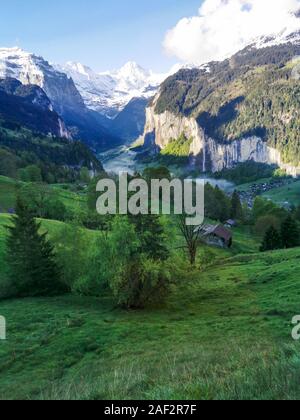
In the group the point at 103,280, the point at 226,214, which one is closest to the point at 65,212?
the point at 103,280

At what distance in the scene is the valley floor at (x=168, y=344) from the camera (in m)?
11.9

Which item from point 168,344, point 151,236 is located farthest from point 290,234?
point 168,344

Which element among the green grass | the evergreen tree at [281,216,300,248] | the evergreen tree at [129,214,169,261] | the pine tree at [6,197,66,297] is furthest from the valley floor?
the green grass

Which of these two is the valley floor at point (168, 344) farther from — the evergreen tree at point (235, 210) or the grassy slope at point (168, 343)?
the evergreen tree at point (235, 210)

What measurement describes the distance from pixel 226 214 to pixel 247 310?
107453 mm

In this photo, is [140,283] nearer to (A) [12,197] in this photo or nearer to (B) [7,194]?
(A) [12,197]

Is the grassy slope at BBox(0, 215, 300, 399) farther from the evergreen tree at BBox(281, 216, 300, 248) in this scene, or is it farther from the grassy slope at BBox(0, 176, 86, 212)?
the grassy slope at BBox(0, 176, 86, 212)

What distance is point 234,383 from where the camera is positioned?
1095 centimetres

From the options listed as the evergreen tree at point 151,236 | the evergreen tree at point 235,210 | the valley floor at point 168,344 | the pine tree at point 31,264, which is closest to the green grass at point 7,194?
the pine tree at point 31,264

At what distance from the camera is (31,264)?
4981 cm

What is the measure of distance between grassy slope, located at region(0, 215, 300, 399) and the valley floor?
0.07 metres

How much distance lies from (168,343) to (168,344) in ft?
1.08

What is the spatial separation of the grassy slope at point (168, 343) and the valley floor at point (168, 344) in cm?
7

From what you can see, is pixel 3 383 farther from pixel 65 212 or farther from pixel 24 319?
pixel 65 212
